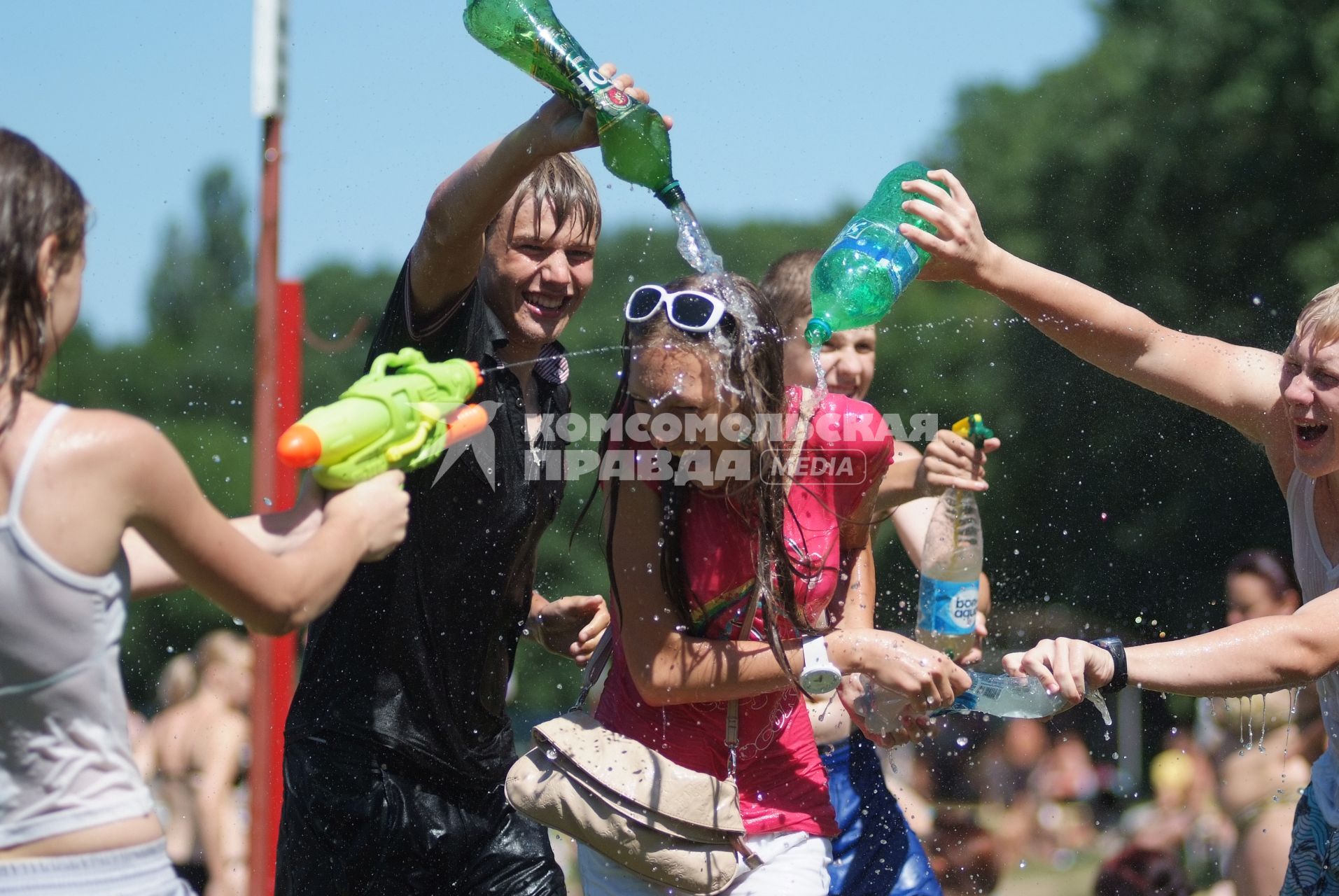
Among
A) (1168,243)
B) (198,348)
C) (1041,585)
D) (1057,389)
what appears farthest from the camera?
(198,348)

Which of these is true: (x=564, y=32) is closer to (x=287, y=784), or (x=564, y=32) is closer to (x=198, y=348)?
(x=287, y=784)

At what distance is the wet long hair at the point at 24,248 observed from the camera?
6.19ft

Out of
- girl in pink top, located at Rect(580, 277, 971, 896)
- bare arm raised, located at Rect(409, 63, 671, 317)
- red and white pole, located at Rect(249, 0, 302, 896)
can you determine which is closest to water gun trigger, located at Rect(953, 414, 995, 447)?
girl in pink top, located at Rect(580, 277, 971, 896)

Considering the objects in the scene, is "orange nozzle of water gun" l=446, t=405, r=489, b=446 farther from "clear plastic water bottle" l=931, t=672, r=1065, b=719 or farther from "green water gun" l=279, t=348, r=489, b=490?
"clear plastic water bottle" l=931, t=672, r=1065, b=719

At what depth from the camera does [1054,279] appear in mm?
3129

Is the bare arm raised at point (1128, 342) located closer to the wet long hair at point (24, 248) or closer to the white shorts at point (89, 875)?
the wet long hair at point (24, 248)

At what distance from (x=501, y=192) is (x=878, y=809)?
1833 mm

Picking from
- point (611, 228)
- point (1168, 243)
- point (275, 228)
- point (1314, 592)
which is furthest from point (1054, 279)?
point (611, 228)

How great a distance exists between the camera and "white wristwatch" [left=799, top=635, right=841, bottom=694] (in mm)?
2746

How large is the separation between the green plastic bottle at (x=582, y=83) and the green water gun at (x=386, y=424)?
2.41ft

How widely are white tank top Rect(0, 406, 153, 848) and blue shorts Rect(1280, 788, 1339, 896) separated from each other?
7.92 ft

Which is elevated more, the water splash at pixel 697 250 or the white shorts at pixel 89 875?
the water splash at pixel 697 250

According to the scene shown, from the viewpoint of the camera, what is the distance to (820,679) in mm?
2750

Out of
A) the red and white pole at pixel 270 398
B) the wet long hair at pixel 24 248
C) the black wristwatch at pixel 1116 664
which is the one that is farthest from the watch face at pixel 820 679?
the red and white pole at pixel 270 398
